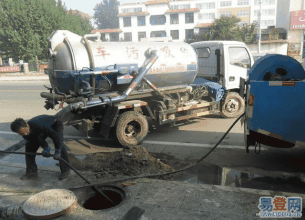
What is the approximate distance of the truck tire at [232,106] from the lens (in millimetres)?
8477

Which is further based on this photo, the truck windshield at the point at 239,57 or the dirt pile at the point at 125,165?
the truck windshield at the point at 239,57

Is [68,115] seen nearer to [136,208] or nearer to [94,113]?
[94,113]

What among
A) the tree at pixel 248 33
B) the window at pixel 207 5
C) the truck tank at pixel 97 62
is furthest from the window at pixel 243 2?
the truck tank at pixel 97 62

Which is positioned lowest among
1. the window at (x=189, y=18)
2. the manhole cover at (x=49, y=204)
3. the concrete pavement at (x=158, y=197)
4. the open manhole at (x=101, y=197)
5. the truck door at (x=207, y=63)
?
the open manhole at (x=101, y=197)

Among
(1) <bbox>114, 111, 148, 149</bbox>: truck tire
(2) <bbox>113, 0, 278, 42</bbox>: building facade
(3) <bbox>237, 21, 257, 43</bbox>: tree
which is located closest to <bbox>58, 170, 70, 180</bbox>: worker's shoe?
(1) <bbox>114, 111, 148, 149</bbox>: truck tire

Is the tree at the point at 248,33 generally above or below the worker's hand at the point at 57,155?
above

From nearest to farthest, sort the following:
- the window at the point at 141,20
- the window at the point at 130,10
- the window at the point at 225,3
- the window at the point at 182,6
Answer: the window at the point at 225,3 < the window at the point at 141,20 < the window at the point at 182,6 < the window at the point at 130,10

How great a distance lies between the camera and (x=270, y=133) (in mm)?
4262

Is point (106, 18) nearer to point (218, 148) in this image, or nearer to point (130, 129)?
point (130, 129)

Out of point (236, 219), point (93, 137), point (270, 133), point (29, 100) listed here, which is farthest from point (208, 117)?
point (29, 100)

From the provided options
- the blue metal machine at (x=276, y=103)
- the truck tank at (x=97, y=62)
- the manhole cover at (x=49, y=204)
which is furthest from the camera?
the truck tank at (x=97, y=62)

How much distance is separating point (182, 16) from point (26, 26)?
30995mm

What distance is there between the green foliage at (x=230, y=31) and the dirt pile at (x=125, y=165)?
1155 inches

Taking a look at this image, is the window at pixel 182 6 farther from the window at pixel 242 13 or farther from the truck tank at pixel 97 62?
the truck tank at pixel 97 62
